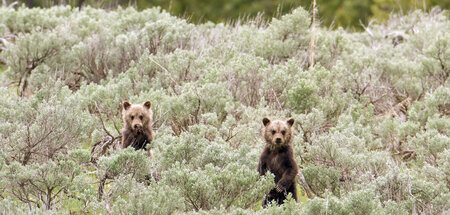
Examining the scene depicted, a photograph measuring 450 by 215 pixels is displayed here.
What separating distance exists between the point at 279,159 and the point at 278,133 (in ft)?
1.01

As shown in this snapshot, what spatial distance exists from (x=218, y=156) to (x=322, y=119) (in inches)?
94.2

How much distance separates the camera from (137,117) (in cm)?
808

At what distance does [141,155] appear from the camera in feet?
22.5

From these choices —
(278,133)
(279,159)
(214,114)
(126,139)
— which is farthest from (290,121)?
(126,139)

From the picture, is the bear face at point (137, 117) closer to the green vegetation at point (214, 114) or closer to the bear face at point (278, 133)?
the green vegetation at point (214, 114)

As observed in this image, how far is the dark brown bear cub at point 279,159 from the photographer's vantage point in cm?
720

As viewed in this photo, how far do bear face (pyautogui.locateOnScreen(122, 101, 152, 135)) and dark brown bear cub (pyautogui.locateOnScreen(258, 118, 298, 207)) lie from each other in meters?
1.67

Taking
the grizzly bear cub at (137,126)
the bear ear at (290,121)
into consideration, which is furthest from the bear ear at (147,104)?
the bear ear at (290,121)

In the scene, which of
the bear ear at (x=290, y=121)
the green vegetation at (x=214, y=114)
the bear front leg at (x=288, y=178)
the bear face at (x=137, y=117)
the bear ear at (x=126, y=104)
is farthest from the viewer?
the bear ear at (x=126, y=104)

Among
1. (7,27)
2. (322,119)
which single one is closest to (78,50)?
(7,27)

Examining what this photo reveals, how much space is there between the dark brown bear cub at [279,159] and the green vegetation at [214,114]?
20cm

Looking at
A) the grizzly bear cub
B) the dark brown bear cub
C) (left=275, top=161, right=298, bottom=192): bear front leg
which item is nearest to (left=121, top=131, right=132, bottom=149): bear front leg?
the grizzly bear cub

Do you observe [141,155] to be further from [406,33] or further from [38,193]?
[406,33]

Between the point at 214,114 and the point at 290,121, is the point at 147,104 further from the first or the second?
the point at 290,121
